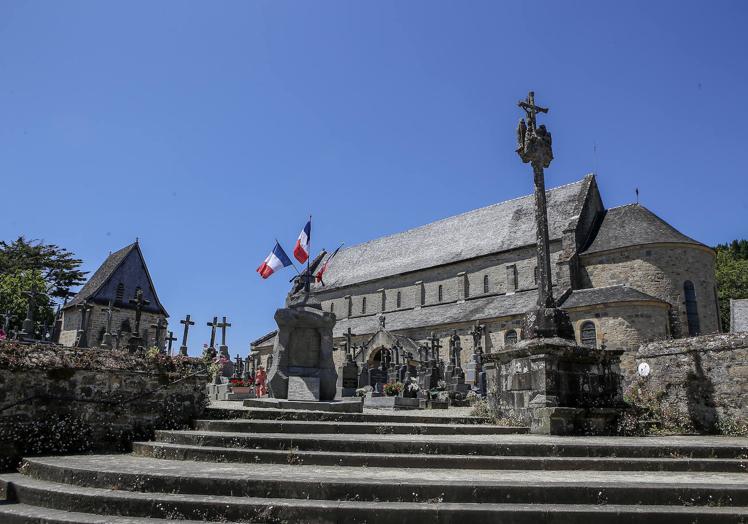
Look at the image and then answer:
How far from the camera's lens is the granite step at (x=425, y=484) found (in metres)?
5.03

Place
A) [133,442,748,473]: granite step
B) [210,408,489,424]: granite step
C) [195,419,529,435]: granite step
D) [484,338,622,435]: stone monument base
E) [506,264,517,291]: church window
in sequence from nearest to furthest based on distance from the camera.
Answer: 1. [133,442,748,473]: granite step
2. [195,419,529,435]: granite step
3. [484,338,622,435]: stone monument base
4. [210,408,489,424]: granite step
5. [506,264,517,291]: church window

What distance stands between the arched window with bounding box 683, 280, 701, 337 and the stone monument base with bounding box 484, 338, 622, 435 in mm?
21412

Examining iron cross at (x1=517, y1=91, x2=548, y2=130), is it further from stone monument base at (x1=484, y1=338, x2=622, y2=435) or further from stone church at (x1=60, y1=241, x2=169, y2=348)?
stone church at (x1=60, y1=241, x2=169, y2=348)

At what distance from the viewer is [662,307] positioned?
26.2 m

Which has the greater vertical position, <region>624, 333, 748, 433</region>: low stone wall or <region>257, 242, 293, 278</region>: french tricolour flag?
<region>257, 242, 293, 278</region>: french tricolour flag

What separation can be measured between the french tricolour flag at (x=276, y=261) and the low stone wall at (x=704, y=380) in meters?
14.5

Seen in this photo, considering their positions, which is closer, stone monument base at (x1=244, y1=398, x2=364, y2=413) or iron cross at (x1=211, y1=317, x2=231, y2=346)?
stone monument base at (x1=244, y1=398, x2=364, y2=413)

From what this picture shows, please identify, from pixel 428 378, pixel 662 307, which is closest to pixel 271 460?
pixel 428 378

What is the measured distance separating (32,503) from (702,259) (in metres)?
31.3

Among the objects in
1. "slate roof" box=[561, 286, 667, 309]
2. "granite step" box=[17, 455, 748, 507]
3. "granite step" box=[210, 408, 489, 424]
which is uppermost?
"slate roof" box=[561, 286, 667, 309]

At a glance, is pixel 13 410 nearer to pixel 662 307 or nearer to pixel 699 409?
pixel 699 409

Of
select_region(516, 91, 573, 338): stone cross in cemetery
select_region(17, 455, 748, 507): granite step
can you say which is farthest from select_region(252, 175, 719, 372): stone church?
select_region(17, 455, 748, 507): granite step

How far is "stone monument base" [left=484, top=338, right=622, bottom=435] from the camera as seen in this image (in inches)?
336

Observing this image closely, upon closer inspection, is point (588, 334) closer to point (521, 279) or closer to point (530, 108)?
point (521, 279)
